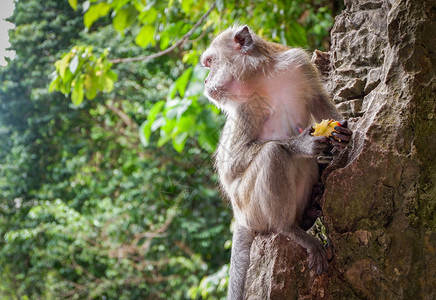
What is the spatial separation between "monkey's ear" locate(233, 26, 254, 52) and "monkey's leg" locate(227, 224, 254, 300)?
851 mm

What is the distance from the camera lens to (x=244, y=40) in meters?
2.39

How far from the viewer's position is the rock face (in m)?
1.83

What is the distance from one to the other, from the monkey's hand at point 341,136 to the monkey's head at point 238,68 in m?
0.51

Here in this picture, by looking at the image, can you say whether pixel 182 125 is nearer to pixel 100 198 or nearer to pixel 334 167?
pixel 334 167

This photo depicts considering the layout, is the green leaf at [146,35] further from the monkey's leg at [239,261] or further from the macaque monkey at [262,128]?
the monkey's leg at [239,261]

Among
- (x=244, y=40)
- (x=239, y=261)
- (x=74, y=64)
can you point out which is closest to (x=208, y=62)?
(x=244, y=40)

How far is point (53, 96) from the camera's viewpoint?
680 cm

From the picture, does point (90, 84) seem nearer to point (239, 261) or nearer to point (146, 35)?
point (146, 35)

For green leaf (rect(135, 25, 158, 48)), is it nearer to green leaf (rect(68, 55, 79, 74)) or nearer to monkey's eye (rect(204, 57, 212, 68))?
green leaf (rect(68, 55, 79, 74))

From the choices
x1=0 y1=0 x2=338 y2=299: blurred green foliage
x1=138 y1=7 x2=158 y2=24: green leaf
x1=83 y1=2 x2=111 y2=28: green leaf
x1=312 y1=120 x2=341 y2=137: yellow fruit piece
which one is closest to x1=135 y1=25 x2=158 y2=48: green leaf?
x1=138 y1=7 x2=158 y2=24: green leaf

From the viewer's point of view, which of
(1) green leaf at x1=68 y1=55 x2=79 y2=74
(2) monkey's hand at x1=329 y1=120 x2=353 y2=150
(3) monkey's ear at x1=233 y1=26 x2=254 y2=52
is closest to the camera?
(2) monkey's hand at x1=329 y1=120 x2=353 y2=150

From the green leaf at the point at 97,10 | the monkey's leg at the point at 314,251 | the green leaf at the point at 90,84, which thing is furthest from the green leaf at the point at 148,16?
the monkey's leg at the point at 314,251

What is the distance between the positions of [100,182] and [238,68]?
229 inches

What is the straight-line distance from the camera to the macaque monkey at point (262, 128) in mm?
2018
